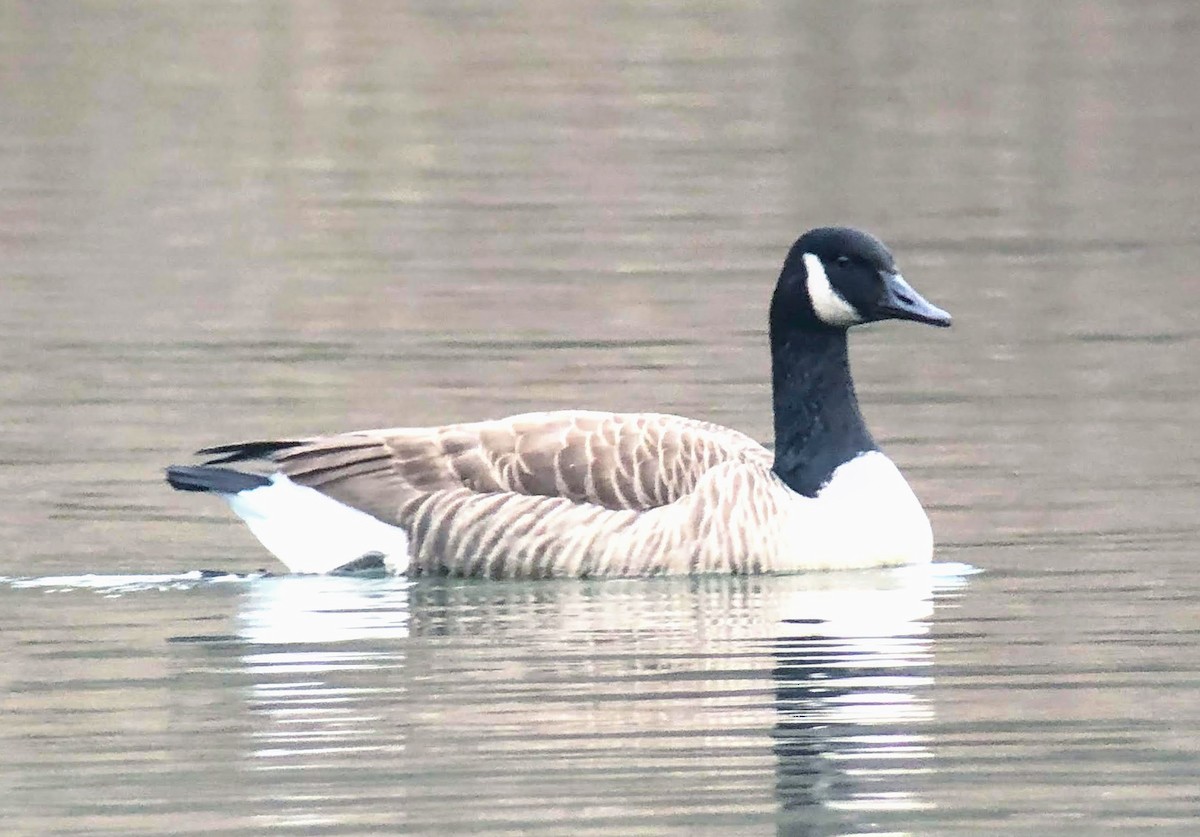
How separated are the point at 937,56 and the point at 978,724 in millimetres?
33588

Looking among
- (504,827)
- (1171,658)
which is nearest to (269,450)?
(1171,658)

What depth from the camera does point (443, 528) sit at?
14258mm

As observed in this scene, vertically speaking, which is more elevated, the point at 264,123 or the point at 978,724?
the point at 264,123

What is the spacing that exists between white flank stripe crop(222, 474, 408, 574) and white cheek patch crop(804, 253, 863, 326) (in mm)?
Result: 2370

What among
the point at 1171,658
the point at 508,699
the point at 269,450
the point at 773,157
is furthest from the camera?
the point at 773,157

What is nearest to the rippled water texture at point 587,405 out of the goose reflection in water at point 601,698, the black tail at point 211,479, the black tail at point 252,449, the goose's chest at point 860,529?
the goose reflection in water at point 601,698

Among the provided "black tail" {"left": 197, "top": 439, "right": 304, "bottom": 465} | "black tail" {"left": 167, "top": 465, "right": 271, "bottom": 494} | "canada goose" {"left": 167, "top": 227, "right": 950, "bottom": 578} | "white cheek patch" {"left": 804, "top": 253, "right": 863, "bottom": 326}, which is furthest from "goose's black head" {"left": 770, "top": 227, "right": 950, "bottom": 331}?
"black tail" {"left": 167, "top": 465, "right": 271, "bottom": 494}

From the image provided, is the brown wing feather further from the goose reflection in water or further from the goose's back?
the goose reflection in water

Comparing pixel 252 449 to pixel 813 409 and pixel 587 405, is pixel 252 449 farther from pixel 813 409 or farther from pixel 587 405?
pixel 587 405

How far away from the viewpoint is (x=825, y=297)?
15031 mm

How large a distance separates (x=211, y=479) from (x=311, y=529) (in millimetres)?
538

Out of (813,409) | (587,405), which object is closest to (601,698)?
(813,409)

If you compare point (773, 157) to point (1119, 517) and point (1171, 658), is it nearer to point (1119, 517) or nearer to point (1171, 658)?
point (1119, 517)

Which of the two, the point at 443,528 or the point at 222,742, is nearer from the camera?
the point at 222,742
